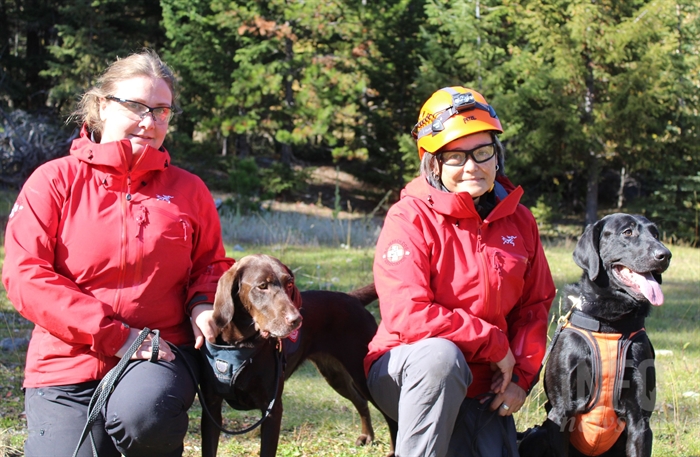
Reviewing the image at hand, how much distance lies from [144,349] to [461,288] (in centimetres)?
120

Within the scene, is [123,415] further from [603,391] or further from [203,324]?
[603,391]

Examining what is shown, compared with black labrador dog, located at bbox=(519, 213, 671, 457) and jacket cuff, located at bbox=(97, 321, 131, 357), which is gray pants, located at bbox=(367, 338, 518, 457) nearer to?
black labrador dog, located at bbox=(519, 213, 671, 457)

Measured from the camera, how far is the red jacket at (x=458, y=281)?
256cm

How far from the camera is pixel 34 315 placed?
8.02 ft

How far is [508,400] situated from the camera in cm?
266

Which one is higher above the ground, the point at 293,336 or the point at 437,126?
the point at 437,126

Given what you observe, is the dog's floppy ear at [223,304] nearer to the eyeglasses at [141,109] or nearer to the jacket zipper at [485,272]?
the eyeglasses at [141,109]

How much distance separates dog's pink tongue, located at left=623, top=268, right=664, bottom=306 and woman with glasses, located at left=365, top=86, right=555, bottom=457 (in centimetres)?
→ 44

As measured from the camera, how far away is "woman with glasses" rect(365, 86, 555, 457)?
2551 mm

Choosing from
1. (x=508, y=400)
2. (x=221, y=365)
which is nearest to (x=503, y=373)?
(x=508, y=400)

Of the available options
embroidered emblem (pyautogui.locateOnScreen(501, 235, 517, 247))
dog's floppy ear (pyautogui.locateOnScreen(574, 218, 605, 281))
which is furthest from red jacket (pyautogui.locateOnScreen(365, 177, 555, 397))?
dog's floppy ear (pyautogui.locateOnScreen(574, 218, 605, 281))

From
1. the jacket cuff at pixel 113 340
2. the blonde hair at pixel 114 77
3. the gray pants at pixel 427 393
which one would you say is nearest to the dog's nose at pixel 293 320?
the gray pants at pixel 427 393

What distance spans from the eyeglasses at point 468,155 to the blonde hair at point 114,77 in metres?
1.15

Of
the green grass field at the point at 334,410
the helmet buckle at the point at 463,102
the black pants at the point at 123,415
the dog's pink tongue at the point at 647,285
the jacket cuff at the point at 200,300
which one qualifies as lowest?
the green grass field at the point at 334,410
